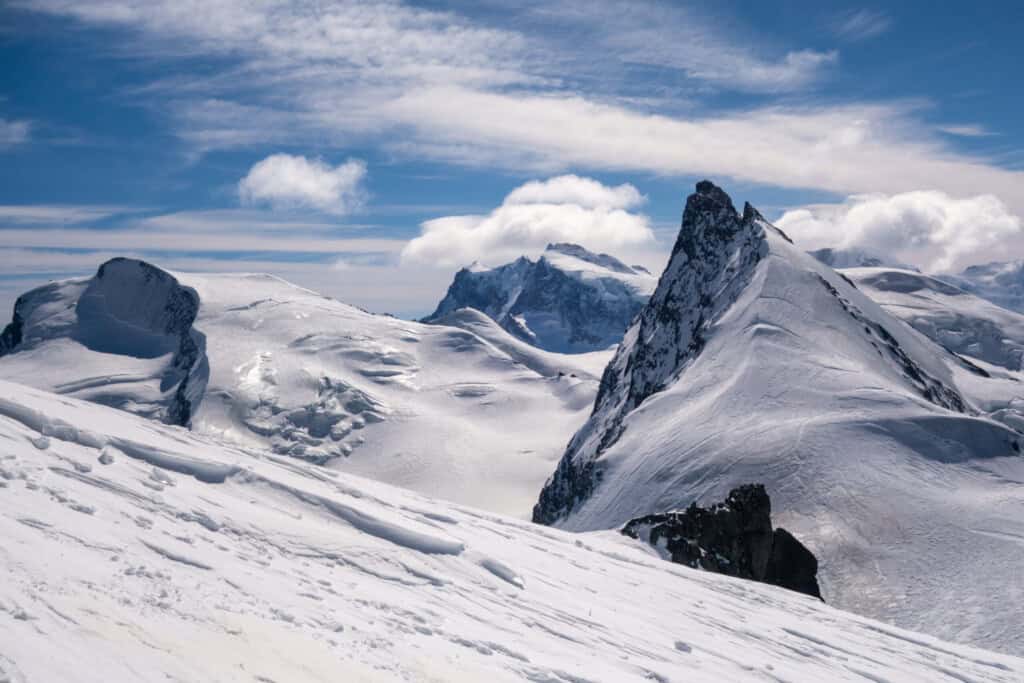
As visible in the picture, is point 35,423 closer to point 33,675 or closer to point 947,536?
point 33,675

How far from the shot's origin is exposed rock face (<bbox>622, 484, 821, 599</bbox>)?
3991 centimetres

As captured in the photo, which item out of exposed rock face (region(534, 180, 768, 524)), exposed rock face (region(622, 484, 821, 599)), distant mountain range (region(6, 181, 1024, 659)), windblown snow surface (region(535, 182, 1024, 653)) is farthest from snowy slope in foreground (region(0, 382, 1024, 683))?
exposed rock face (region(534, 180, 768, 524))

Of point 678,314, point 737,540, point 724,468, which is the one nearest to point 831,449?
point 724,468

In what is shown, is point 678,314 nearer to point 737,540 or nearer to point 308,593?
point 737,540

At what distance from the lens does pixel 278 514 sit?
58.4ft

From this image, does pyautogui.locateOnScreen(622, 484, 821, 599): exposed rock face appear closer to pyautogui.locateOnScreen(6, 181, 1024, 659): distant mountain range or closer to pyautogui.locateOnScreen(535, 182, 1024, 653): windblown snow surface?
pyautogui.locateOnScreen(6, 181, 1024, 659): distant mountain range

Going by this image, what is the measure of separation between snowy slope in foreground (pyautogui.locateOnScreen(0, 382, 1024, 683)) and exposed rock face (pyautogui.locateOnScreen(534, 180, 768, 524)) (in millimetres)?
64326

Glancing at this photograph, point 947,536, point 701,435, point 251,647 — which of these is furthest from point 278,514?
point 701,435

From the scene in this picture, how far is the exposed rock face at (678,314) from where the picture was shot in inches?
3969

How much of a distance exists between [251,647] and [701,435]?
58497mm

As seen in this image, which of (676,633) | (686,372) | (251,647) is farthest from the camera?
(686,372)

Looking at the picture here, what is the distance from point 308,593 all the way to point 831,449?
51.6 meters

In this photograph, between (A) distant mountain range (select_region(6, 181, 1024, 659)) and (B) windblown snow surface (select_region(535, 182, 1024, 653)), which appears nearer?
(A) distant mountain range (select_region(6, 181, 1024, 659))

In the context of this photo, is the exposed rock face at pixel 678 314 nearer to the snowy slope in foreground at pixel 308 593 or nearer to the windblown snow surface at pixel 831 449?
the windblown snow surface at pixel 831 449
